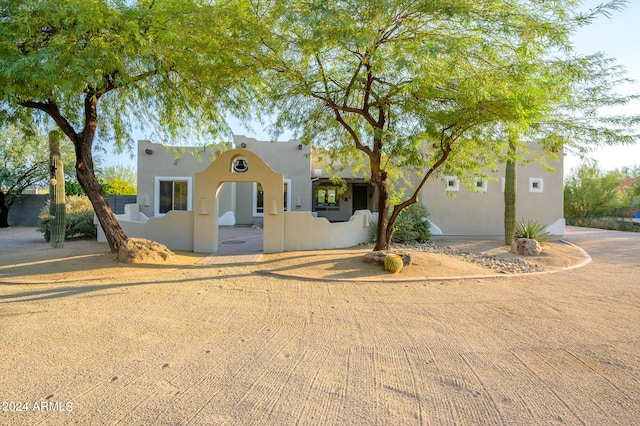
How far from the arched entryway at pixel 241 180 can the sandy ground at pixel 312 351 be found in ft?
11.2

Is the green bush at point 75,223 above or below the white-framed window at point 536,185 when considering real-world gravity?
below

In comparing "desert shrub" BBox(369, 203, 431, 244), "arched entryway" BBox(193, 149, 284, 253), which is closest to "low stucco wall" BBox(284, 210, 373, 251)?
"arched entryway" BBox(193, 149, 284, 253)

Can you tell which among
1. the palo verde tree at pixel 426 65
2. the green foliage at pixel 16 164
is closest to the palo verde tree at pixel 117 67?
the palo verde tree at pixel 426 65

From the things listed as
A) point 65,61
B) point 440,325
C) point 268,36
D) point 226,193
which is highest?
point 268,36

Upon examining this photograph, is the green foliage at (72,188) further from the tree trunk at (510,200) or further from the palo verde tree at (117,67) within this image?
the tree trunk at (510,200)

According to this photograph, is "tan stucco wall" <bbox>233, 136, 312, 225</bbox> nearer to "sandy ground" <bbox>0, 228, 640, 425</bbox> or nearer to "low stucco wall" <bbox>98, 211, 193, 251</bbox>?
"low stucco wall" <bbox>98, 211, 193, 251</bbox>

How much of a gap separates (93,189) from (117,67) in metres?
3.67

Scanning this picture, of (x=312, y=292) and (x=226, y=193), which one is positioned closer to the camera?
(x=312, y=292)

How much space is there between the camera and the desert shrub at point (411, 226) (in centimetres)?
1409

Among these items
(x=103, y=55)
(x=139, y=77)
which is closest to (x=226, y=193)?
(x=139, y=77)

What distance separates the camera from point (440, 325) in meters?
5.06

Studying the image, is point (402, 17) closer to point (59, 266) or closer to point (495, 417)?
point (495, 417)

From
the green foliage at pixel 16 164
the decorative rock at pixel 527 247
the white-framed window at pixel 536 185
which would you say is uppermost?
the green foliage at pixel 16 164

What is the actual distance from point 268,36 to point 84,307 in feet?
21.4
